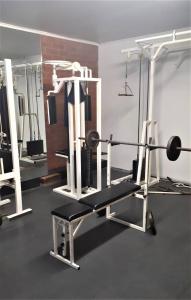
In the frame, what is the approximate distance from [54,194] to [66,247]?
1.56 metres

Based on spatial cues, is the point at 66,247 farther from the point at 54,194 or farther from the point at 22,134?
the point at 22,134

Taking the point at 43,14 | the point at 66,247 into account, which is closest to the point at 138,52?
the point at 43,14

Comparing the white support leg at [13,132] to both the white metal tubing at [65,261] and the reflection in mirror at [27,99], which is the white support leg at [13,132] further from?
the white metal tubing at [65,261]

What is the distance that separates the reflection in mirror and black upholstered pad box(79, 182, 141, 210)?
178 centimetres

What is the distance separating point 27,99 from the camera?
4.02 metres

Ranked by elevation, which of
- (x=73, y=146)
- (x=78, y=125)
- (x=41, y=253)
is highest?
→ (x=78, y=125)

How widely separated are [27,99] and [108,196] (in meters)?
2.30

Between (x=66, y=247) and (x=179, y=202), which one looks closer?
(x=66, y=247)

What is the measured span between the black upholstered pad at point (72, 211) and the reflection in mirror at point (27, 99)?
1823 mm

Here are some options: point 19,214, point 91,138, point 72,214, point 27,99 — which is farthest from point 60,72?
point 72,214

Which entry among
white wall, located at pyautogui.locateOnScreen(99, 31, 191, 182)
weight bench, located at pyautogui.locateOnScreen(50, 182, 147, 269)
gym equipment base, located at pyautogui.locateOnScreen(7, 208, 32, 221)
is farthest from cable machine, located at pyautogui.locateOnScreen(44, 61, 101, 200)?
white wall, located at pyautogui.locateOnScreen(99, 31, 191, 182)

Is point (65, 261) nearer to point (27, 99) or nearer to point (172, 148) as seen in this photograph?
point (172, 148)

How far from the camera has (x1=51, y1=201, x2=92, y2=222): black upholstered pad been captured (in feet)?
6.95

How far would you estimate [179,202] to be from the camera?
11.3ft
